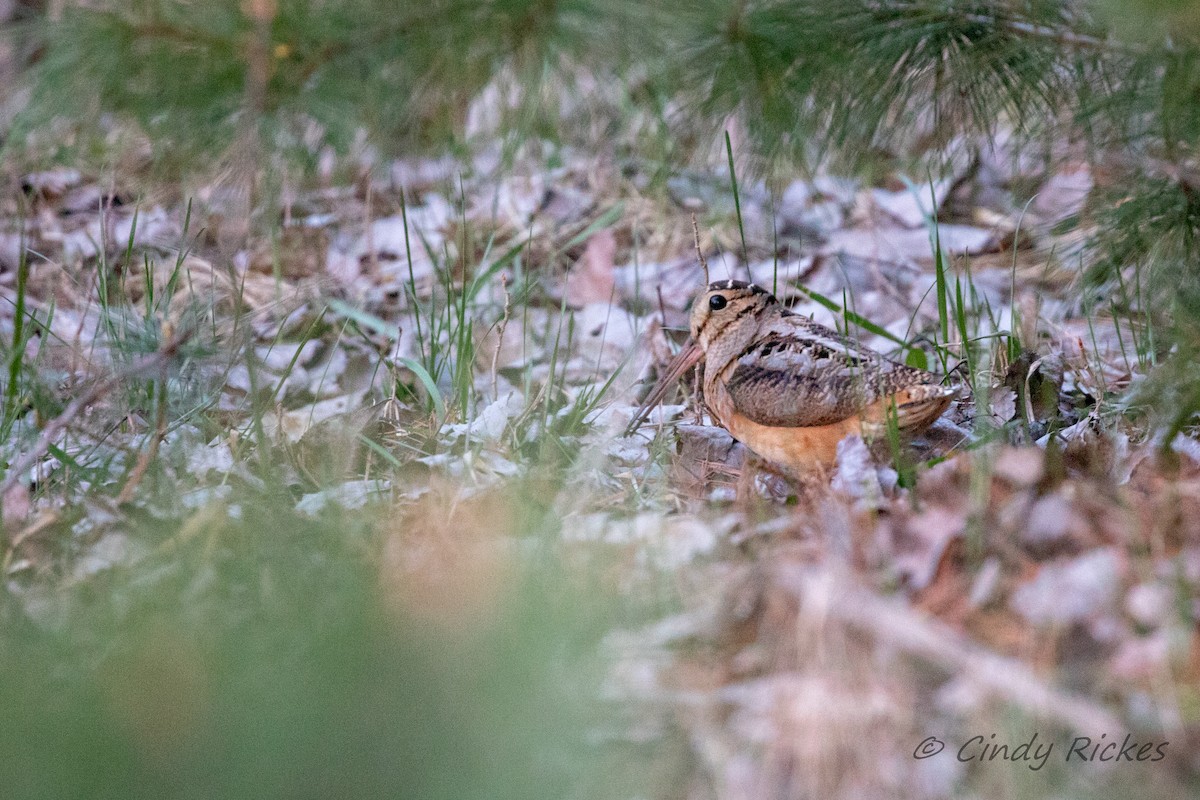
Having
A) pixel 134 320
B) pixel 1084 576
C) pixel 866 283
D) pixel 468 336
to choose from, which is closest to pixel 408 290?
pixel 468 336

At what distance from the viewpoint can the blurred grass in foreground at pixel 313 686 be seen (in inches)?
69.1

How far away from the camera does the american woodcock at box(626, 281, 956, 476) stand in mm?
2887

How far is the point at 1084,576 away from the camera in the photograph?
6.57ft

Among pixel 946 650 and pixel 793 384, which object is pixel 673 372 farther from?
pixel 946 650

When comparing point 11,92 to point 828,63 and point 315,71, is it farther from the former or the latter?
point 828,63

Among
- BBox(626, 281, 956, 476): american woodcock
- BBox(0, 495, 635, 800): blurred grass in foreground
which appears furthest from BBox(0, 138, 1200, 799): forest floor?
BBox(626, 281, 956, 476): american woodcock

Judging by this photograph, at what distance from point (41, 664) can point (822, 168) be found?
411 centimetres

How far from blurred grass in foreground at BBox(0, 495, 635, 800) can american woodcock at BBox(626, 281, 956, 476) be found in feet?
3.13

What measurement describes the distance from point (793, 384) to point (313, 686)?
1515 millimetres

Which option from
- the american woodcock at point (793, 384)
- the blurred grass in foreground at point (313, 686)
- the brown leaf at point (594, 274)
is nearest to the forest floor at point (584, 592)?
the blurred grass in foreground at point (313, 686)

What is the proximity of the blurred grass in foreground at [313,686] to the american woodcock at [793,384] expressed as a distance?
3.13 ft

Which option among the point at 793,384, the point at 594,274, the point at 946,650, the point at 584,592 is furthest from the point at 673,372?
the point at 946,650

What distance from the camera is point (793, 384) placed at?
3020mm

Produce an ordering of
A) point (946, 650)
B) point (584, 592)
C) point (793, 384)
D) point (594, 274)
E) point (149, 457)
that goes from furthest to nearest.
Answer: point (594, 274) → point (793, 384) → point (149, 457) → point (584, 592) → point (946, 650)
